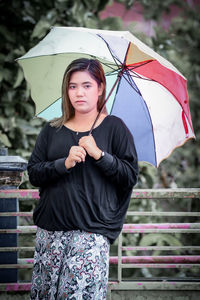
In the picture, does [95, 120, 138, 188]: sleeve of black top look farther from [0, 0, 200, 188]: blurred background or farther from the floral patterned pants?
[0, 0, 200, 188]: blurred background

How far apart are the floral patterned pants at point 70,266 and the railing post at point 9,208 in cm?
93

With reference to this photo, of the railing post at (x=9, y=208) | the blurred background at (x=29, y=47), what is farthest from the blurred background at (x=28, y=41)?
the railing post at (x=9, y=208)

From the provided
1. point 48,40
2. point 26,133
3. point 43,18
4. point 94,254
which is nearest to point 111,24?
point 43,18

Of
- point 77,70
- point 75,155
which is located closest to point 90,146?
point 75,155

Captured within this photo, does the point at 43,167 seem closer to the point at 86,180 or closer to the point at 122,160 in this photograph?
the point at 86,180

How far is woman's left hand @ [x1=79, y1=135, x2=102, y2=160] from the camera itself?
1.83 m

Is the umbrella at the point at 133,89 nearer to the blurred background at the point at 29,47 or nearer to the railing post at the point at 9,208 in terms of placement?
the railing post at the point at 9,208

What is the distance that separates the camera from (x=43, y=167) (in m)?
1.92

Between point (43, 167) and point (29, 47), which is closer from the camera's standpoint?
point (43, 167)

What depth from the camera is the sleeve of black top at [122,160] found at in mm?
1878

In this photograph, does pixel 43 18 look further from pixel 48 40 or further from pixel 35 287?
pixel 35 287

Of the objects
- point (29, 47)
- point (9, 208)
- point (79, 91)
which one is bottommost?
point (9, 208)

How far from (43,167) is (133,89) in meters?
0.75

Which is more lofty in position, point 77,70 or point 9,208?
point 77,70
